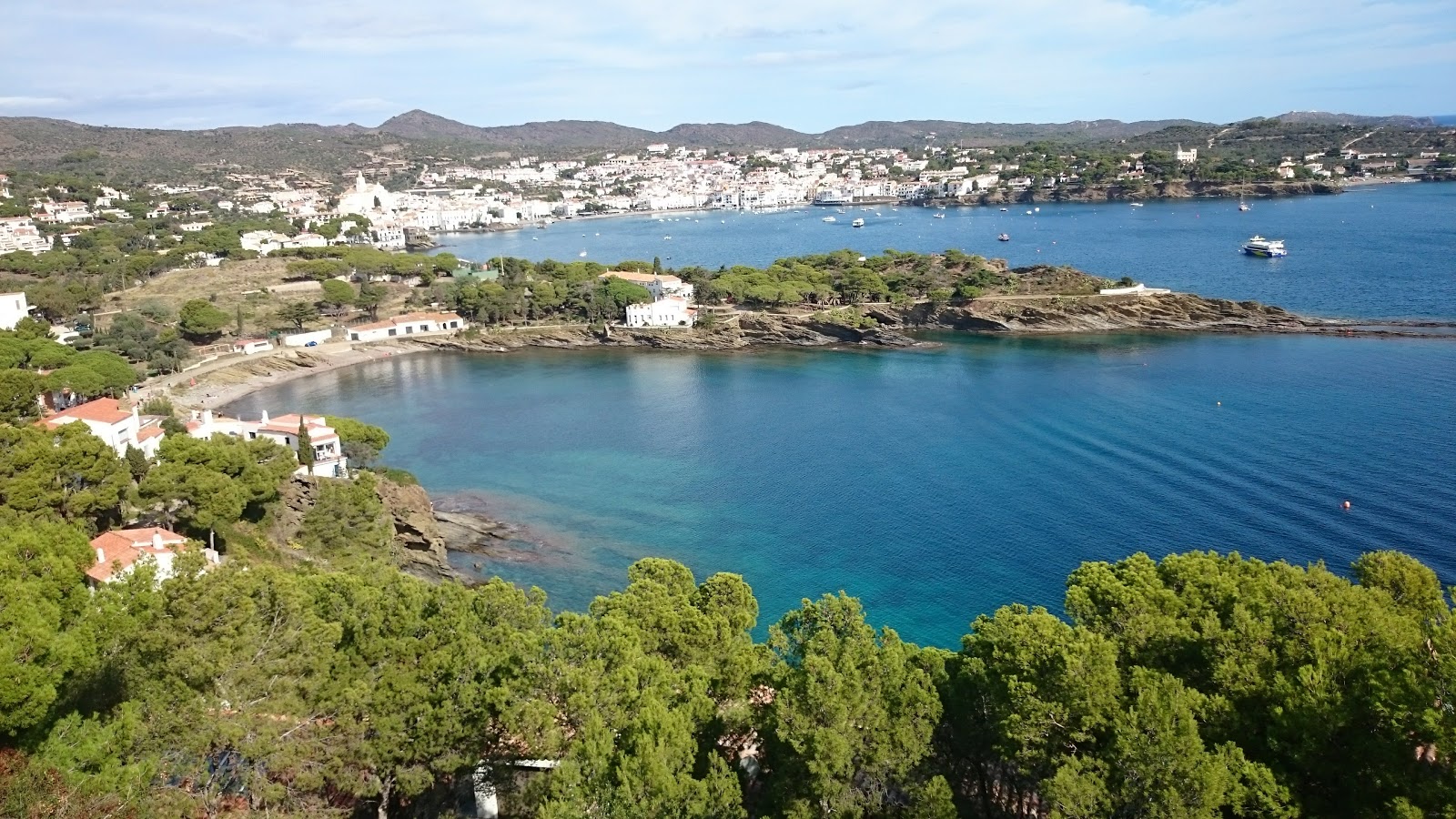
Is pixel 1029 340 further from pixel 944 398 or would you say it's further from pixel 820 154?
pixel 820 154

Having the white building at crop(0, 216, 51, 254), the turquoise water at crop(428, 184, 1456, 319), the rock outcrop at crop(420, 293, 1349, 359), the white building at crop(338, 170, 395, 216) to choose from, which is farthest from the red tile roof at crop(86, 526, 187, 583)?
the white building at crop(338, 170, 395, 216)

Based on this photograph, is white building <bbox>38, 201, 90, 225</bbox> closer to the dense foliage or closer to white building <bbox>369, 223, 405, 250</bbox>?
white building <bbox>369, 223, 405, 250</bbox>

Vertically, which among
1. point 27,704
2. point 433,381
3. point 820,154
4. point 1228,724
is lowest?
point 433,381

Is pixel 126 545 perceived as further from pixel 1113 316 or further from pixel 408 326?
pixel 1113 316

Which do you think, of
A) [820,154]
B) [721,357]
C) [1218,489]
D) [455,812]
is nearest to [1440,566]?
[1218,489]

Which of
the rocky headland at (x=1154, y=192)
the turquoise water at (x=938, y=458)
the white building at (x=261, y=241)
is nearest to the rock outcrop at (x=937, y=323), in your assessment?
the turquoise water at (x=938, y=458)

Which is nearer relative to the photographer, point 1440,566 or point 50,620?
point 50,620

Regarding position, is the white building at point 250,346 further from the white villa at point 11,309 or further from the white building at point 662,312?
the white building at point 662,312
